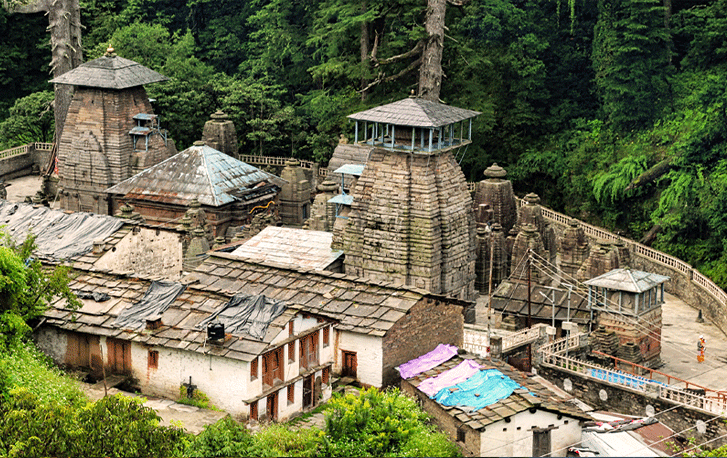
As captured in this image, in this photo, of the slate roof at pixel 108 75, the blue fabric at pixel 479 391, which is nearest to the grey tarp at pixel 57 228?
the slate roof at pixel 108 75

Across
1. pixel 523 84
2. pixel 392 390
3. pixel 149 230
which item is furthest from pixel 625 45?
pixel 392 390

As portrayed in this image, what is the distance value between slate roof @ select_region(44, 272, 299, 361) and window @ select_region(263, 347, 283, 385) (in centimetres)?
52

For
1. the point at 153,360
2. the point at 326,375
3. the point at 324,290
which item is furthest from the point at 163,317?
the point at 324,290

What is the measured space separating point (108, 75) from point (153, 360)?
32.2 metres

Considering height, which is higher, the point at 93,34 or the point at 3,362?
the point at 93,34

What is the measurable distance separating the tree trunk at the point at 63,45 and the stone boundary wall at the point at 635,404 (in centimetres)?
4159

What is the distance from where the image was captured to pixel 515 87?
8769 centimetres

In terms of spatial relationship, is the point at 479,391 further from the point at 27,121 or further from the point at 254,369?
the point at 27,121

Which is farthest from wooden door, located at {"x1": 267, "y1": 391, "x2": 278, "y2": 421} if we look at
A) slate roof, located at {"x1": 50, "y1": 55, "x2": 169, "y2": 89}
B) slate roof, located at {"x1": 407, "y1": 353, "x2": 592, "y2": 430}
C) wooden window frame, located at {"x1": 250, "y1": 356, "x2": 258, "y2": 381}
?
slate roof, located at {"x1": 50, "y1": 55, "x2": 169, "y2": 89}

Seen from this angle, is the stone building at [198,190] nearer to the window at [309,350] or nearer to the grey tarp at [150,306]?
the grey tarp at [150,306]

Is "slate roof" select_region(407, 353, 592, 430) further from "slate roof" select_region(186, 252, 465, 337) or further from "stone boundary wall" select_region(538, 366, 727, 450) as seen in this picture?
"stone boundary wall" select_region(538, 366, 727, 450)

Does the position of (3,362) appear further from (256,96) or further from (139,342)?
(256,96)

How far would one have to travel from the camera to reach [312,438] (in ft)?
142

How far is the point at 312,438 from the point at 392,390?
6.28m
